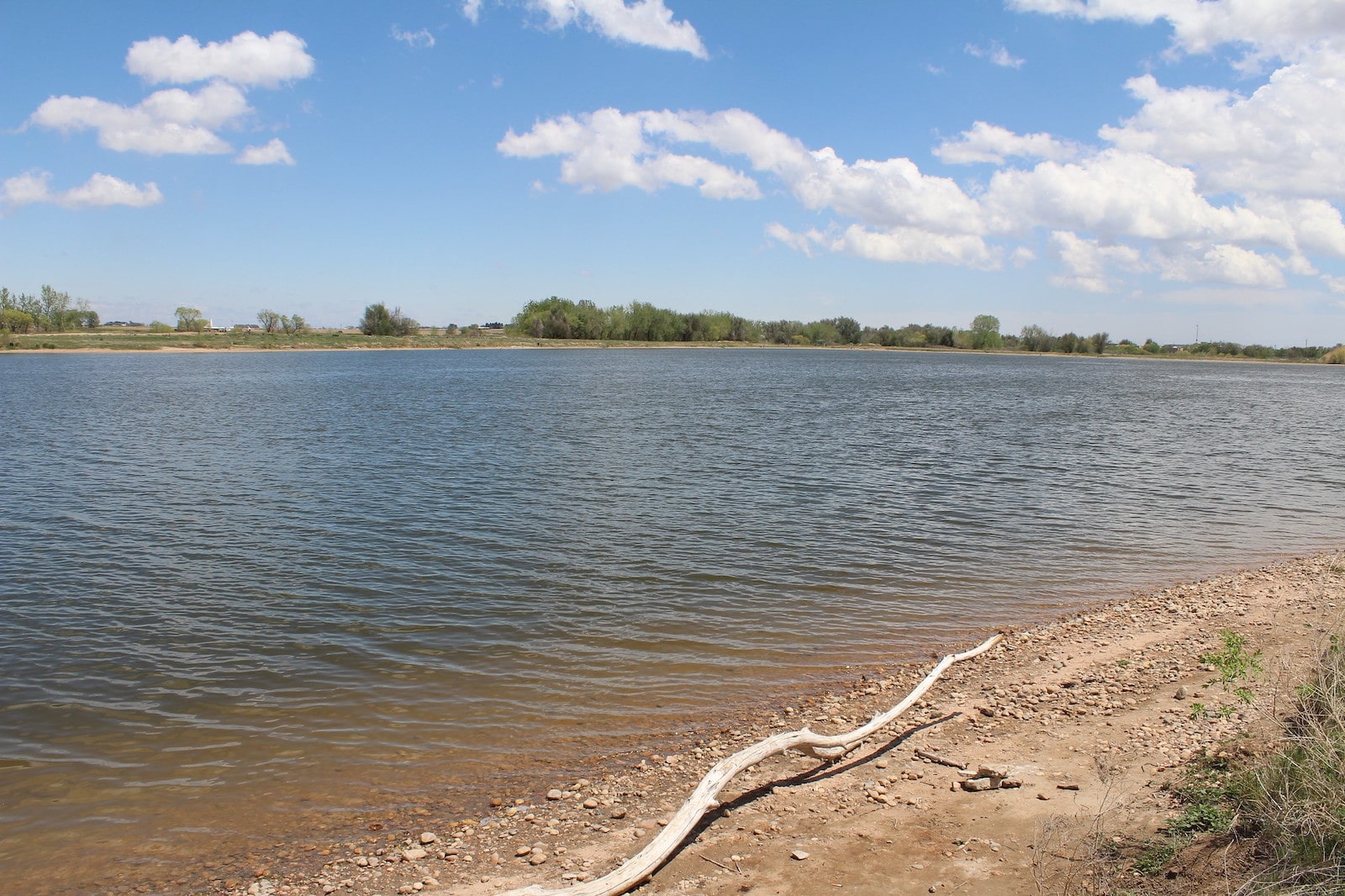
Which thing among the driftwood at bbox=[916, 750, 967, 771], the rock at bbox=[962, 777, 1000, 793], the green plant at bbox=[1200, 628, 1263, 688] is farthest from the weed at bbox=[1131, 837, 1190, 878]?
the green plant at bbox=[1200, 628, 1263, 688]

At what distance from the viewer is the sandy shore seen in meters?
5.43

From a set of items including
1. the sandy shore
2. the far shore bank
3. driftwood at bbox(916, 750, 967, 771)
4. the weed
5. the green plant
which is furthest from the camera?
the far shore bank

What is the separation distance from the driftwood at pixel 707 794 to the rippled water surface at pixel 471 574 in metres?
1.84

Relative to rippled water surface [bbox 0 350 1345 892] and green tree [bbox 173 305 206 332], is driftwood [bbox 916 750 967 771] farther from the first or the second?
green tree [bbox 173 305 206 332]

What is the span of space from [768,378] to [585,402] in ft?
116

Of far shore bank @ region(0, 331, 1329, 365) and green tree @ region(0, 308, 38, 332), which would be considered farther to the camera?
green tree @ region(0, 308, 38, 332)

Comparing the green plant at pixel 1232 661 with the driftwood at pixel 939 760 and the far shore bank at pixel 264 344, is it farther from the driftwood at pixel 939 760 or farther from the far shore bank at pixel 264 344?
the far shore bank at pixel 264 344

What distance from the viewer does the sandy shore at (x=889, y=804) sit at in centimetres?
543

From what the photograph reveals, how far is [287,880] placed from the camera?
588 centimetres

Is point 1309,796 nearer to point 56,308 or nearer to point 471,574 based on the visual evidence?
point 471,574

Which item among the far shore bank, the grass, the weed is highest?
the far shore bank

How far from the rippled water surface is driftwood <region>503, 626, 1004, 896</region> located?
1.84 meters

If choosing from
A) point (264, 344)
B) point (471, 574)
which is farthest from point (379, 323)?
point (471, 574)

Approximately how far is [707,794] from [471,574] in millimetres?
8201
